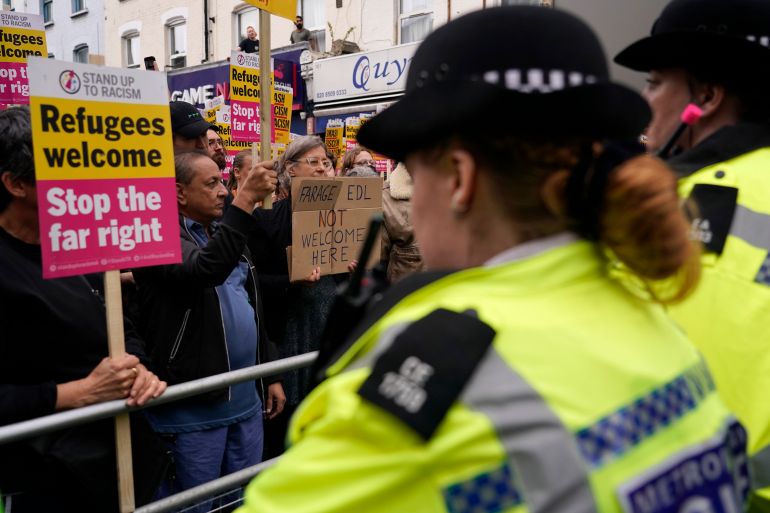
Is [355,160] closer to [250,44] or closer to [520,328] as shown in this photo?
[520,328]

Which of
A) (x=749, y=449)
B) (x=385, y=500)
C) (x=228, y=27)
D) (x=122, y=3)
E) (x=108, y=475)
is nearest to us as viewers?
(x=385, y=500)

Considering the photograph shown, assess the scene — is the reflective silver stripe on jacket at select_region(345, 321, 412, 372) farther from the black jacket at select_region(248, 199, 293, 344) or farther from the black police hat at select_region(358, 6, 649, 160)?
the black jacket at select_region(248, 199, 293, 344)

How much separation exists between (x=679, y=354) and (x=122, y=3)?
2435 centimetres

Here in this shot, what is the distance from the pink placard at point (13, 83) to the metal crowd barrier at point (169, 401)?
16.7 ft

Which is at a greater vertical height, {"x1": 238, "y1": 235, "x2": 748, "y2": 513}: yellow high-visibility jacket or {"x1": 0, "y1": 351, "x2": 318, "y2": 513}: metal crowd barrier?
{"x1": 238, "y1": 235, "x2": 748, "y2": 513}: yellow high-visibility jacket

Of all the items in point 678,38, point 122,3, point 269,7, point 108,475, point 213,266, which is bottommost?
point 108,475

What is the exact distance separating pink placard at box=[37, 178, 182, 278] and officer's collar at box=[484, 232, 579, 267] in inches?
65.0

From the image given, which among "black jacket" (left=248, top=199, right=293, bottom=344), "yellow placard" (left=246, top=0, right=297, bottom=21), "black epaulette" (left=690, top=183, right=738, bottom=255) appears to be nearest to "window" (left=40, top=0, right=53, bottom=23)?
"yellow placard" (left=246, top=0, right=297, bottom=21)

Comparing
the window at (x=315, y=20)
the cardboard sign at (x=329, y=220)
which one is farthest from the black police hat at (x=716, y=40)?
the window at (x=315, y=20)

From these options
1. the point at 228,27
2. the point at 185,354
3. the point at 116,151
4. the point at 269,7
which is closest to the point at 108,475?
the point at 185,354

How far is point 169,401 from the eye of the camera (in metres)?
2.42

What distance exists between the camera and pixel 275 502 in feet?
2.98

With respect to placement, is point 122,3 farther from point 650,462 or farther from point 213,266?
point 650,462

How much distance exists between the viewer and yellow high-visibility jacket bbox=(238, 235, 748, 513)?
2.65 feet
